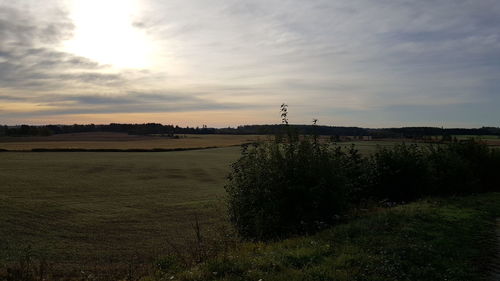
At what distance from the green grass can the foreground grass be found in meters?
9.01

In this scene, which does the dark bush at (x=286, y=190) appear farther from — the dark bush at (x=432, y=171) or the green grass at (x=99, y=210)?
the dark bush at (x=432, y=171)

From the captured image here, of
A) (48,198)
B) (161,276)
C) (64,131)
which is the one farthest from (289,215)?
(64,131)

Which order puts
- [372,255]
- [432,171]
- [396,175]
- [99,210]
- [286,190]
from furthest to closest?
[99,210]
[432,171]
[396,175]
[286,190]
[372,255]

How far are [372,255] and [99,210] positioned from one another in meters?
26.0

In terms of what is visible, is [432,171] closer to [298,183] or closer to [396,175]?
[396,175]

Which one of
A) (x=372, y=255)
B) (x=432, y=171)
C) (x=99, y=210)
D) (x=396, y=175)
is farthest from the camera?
(x=99, y=210)

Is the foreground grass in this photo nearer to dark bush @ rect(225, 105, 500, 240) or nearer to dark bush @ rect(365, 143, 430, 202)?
dark bush @ rect(225, 105, 500, 240)

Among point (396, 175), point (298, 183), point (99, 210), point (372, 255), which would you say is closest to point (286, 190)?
point (298, 183)

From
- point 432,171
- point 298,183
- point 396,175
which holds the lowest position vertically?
point 396,175

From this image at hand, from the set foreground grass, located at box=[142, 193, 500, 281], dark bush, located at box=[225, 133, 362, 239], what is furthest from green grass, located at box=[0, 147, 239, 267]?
foreground grass, located at box=[142, 193, 500, 281]

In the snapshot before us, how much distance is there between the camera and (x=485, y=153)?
25.6 metres

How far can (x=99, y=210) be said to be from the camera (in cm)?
3075

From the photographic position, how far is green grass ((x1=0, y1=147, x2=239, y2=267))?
19.2 meters

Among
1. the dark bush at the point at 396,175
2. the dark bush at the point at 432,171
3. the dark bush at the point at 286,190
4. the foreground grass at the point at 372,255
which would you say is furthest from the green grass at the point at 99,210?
the dark bush at the point at 432,171
